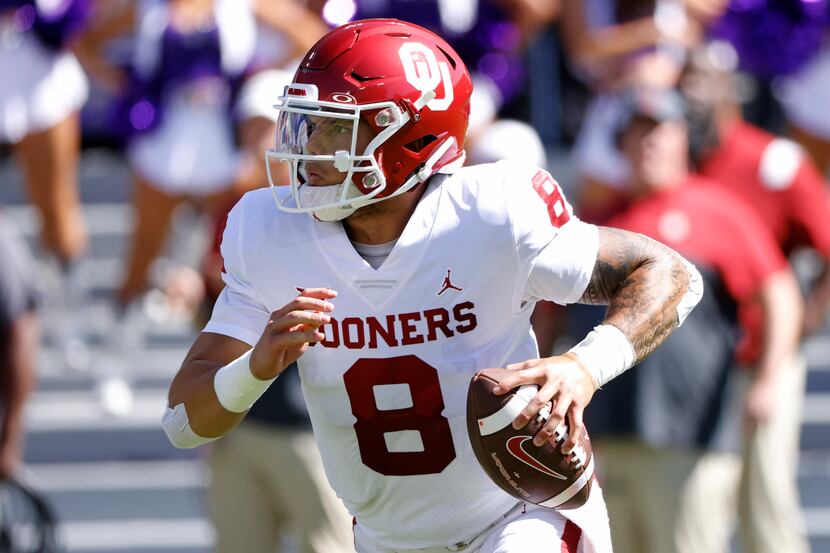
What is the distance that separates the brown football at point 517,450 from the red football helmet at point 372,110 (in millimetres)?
470

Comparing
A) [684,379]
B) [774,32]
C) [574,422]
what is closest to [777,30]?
[774,32]

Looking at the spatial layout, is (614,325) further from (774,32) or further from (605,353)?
(774,32)

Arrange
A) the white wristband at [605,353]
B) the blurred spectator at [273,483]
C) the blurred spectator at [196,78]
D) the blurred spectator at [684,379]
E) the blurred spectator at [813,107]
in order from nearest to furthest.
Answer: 1. the white wristband at [605,353]
2. the blurred spectator at [273,483]
3. the blurred spectator at [684,379]
4. the blurred spectator at [813,107]
5. the blurred spectator at [196,78]

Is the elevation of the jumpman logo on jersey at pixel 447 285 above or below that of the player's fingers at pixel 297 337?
below

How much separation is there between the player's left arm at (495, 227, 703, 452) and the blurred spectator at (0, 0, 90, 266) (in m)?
4.37

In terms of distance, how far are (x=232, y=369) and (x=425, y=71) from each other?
27.5 inches

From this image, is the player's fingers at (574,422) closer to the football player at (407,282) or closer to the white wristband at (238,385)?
the football player at (407,282)

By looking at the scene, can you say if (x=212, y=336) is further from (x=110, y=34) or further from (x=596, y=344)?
(x=110, y=34)

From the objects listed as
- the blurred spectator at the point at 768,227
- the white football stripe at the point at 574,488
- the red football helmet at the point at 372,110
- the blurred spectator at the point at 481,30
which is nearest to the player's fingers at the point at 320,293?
the red football helmet at the point at 372,110

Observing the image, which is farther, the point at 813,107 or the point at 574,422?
the point at 813,107

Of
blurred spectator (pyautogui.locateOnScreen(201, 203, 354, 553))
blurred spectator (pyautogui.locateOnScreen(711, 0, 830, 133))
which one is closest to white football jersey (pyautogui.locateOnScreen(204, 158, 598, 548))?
blurred spectator (pyautogui.locateOnScreen(201, 203, 354, 553))

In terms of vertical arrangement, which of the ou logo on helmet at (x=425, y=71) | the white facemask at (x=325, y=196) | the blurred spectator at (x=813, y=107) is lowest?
the blurred spectator at (x=813, y=107)

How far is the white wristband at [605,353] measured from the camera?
3172 mm

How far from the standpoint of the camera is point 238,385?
3.27 metres
